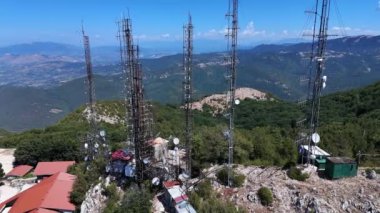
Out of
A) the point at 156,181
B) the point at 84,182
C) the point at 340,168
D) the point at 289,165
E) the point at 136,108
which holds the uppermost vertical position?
the point at 136,108

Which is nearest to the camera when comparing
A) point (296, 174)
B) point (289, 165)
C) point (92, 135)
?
point (296, 174)

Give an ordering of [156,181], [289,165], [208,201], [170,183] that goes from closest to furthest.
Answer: [208,201] < [170,183] < [289,165] < [156,181]

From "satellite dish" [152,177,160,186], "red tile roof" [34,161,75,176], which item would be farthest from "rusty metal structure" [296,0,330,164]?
"red tile roof" [34,161,75,176]

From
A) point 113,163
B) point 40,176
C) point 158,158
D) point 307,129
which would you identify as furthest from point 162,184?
point 40,176

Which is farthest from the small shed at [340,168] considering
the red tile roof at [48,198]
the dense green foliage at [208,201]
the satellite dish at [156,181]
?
the red tile roof at [48,198]

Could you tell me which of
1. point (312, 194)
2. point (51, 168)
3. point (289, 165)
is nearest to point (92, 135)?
point (51, 168)

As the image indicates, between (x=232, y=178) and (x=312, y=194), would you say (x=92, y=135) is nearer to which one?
(x=232, y=178)

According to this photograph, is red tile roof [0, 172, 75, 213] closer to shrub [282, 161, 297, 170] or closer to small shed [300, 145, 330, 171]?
shrub [282, 161, 297, 170]
